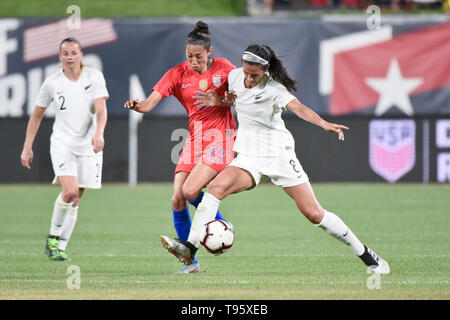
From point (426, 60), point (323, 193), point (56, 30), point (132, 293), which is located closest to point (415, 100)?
point (426, 60)

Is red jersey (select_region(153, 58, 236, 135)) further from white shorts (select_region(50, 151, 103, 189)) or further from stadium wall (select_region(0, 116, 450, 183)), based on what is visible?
stadium wall (select_region(0, 116, 450, 183))

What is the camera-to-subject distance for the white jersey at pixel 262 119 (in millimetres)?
8586

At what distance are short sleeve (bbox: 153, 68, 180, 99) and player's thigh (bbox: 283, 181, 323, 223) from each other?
158cm

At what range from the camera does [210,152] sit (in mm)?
9180

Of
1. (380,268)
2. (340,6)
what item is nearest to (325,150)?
(340,6)

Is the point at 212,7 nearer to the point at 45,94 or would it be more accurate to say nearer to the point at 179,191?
the point at 45,94

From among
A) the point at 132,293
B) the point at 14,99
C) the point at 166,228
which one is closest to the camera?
the point at 132,293

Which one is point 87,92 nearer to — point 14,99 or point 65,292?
point 65,292

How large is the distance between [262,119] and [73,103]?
2.55 m

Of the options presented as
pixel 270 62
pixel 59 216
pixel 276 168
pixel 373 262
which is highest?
pixel 270 62

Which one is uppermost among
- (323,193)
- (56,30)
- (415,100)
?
(56,30)

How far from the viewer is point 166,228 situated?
13492 mm

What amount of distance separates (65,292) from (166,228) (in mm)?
5885

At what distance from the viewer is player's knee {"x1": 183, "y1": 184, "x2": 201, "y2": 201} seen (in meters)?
8.95
